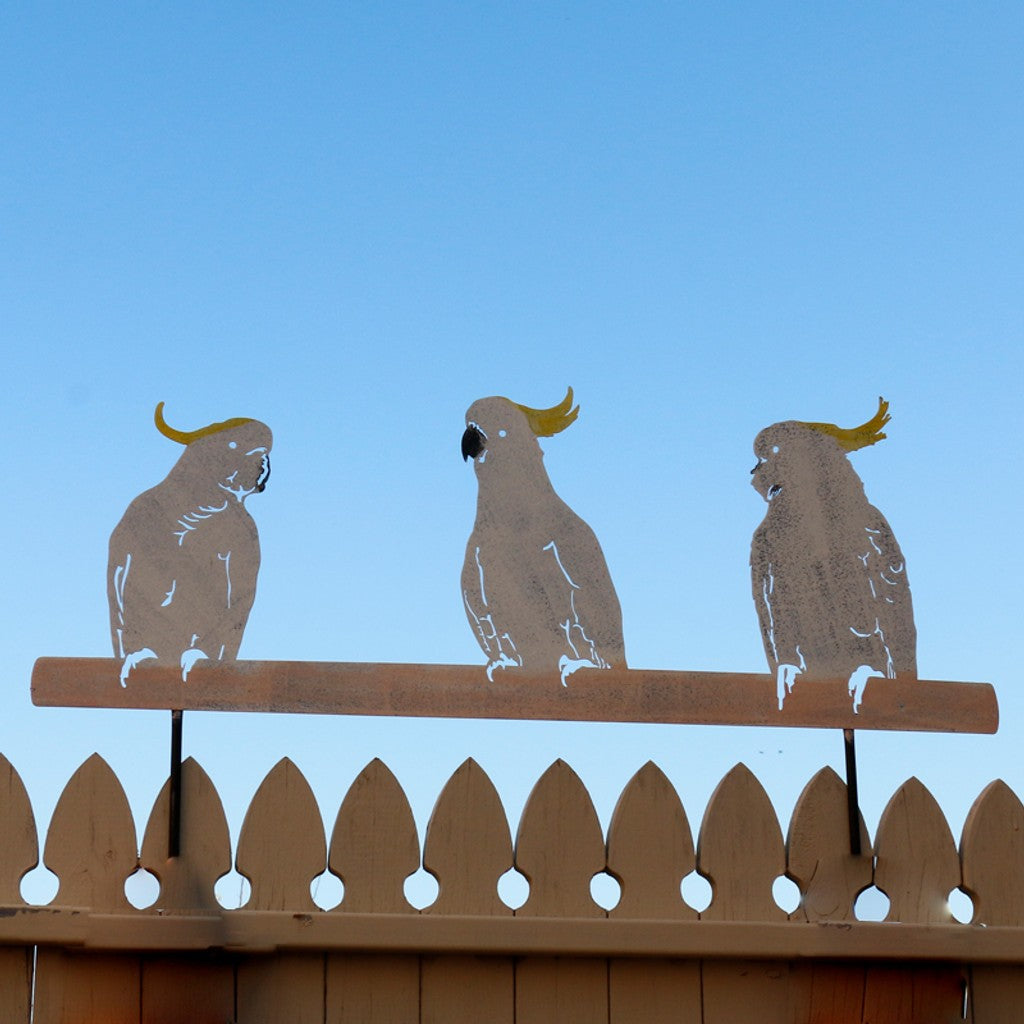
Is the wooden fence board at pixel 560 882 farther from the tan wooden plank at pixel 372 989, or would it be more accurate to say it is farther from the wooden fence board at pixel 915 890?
the wooden fence board at pixel 915 890

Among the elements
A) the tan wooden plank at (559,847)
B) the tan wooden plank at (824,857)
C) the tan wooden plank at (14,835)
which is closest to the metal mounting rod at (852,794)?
the tan wooden plank at (824,857)

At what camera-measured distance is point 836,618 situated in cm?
360

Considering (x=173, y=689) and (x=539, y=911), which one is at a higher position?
(x=173, y=689)

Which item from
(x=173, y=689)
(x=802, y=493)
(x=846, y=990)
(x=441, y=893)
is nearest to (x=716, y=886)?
(x=846, y=990)

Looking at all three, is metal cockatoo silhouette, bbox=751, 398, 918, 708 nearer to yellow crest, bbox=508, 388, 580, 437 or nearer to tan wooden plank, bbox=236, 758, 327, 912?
yellow crest, bbox=508, 388, 580, 437

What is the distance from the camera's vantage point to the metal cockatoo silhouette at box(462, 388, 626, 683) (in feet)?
11.6

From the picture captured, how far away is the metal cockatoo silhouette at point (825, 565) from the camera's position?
3.57 metres

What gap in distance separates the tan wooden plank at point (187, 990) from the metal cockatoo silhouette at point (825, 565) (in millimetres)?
1332

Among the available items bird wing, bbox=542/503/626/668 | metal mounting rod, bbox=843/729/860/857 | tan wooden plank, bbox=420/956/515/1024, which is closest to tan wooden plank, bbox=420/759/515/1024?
tan wooden plank, bbox=420/956/515/1024

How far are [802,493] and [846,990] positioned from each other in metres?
1.09

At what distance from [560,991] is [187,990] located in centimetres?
76

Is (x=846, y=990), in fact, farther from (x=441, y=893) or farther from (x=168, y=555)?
(x=168, y=555)

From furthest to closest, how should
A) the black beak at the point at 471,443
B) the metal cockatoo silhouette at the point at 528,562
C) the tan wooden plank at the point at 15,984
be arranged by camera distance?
the black beak at the point at 471,443
the metal cockatoo silhouette at the point at 528,562
the tan wooden plank at the point at 15,984

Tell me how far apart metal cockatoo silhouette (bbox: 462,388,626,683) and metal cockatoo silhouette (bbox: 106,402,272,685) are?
19.5 inches
